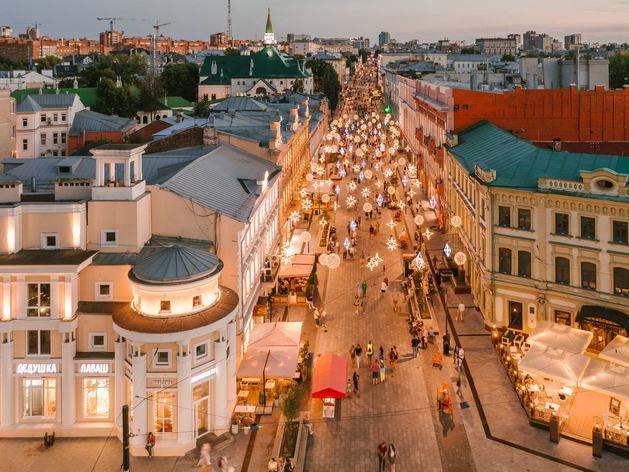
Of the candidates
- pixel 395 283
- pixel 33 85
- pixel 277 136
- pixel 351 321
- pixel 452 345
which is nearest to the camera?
pixel 452 345

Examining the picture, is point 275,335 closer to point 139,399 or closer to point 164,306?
point 164,306

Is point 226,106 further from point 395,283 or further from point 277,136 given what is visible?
point 395,283

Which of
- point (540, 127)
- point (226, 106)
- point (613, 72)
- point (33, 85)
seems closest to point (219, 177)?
point (540, 127)

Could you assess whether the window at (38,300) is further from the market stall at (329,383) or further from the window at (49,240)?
the market stall at (329,383)

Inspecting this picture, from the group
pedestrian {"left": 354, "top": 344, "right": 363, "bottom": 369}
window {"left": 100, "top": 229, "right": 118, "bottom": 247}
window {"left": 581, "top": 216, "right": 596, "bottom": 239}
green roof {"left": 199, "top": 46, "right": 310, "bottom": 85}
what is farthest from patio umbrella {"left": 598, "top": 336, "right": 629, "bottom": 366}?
green roof {"left": 199, "top": 46, "right": 310, "bottom": 85}

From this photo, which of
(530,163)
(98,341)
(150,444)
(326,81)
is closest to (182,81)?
(326,81)

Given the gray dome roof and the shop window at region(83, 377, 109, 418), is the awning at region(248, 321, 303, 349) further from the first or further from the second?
the shop window at region(83, 377, 109, 418)
